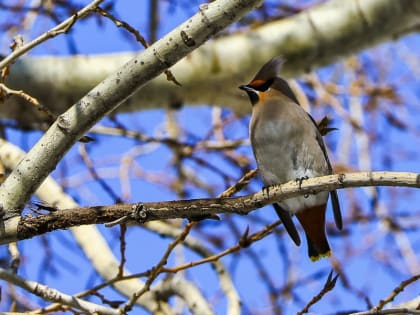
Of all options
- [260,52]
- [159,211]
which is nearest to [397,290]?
[159,211]

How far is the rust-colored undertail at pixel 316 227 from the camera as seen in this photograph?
3.36m

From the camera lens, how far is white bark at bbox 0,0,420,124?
3.88 m

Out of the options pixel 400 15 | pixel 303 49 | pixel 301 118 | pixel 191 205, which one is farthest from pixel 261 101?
pixel 191 205

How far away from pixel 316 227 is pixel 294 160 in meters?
0.31

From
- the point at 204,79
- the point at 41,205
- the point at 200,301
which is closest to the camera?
the point at 41,205

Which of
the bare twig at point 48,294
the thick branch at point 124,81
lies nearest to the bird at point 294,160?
the bare twig at point 48,294

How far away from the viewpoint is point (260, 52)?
13.0ft

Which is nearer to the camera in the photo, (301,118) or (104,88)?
(104,88)

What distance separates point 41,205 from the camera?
227 cm

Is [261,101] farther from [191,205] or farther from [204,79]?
[191,205]

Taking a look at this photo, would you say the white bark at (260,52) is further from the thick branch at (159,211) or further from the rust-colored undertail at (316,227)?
the thick branch at (159,211)

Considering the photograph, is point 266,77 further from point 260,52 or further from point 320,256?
point 320,256

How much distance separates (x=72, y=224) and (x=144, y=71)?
1.57ft

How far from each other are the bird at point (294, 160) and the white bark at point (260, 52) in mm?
452
